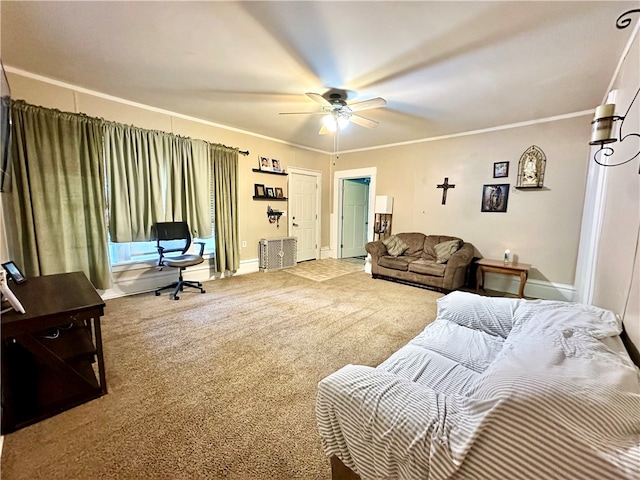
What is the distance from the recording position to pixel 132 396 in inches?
69.7

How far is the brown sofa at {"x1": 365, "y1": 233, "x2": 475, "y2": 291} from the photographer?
3.96 m

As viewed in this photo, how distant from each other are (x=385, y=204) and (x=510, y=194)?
2.06 metres

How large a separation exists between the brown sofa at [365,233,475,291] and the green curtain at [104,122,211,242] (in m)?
2.98

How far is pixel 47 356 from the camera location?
5.10 feet

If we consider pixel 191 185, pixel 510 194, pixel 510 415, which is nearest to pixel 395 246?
pixel 510 194

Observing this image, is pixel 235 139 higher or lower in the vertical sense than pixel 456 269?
higher

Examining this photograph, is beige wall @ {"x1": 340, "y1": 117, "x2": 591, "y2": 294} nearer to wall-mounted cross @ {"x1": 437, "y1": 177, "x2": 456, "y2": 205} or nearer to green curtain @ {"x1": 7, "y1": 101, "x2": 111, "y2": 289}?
wall-mounted cross @ {"x1": 437, "y1": 177, "x2": 456, "y2": 205}

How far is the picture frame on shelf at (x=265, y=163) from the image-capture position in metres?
5.04

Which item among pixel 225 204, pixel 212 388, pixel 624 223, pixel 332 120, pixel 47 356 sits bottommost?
pixel 212 388

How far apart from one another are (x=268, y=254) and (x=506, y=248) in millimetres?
4008

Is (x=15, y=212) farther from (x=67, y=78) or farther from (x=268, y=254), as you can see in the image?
(x=268, y=254)

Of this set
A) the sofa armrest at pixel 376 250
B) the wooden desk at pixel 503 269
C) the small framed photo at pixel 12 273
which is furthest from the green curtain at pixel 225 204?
the wooden desk at pixel 503 269

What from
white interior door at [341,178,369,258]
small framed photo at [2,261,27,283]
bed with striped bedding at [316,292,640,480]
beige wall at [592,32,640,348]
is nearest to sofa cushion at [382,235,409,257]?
white interior door at [341,178,369,258]

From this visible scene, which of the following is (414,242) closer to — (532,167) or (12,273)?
(532,167)
